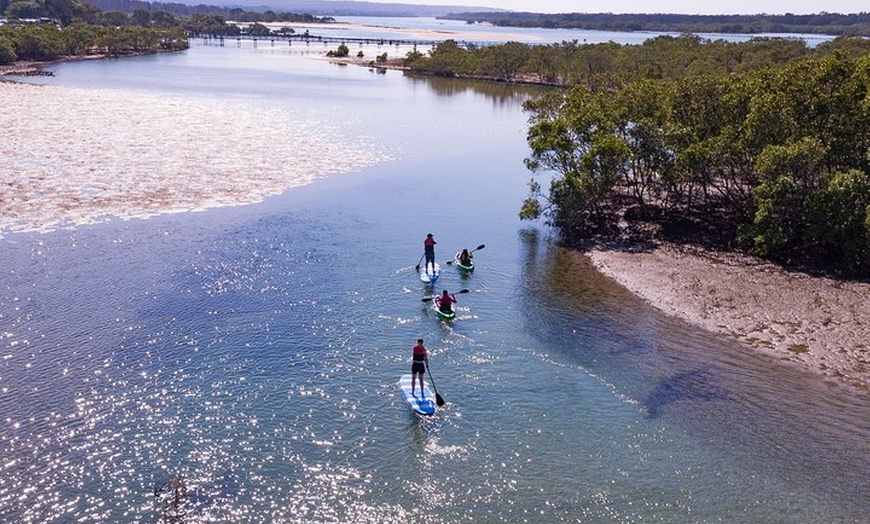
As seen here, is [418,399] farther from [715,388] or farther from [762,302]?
[762,302]

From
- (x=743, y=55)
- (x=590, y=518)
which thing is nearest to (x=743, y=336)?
(x=590, y=518)

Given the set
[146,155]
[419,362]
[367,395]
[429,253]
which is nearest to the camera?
[419,362]

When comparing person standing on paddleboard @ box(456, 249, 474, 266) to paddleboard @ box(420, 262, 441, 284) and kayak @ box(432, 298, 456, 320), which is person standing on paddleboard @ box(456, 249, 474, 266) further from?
kayak @ box(432, 298, 456, 320)

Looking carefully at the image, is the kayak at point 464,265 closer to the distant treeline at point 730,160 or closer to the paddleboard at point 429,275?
the paddleboard at point 429,275

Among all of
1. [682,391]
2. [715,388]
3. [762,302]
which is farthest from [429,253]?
[762,302]

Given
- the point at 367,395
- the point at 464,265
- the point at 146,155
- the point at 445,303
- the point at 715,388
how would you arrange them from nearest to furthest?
the point at 367,395, the point at 715,388, the point at 445,303, the point at 464,265, the point at 146,155

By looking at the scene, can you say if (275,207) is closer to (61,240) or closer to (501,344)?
(61,240)
